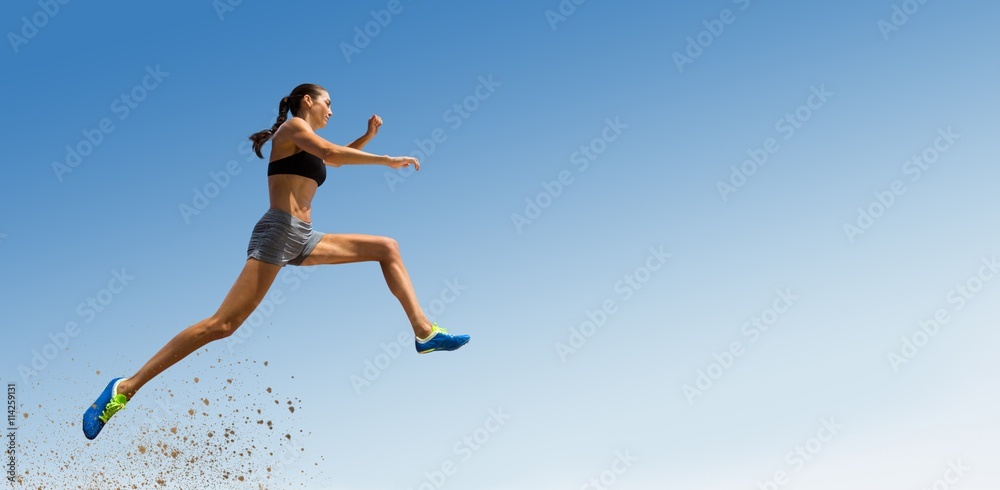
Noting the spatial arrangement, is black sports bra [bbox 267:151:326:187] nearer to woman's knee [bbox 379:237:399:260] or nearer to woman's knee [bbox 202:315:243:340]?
woman's knee [bbox 379:237:399:260]

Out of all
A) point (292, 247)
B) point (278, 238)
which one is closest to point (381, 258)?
point (292, 247)

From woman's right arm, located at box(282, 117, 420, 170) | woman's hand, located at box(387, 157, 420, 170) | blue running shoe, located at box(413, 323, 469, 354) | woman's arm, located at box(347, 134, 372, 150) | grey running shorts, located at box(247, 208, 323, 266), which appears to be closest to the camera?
woman's hand, located at box(387, 157, 420, 170)

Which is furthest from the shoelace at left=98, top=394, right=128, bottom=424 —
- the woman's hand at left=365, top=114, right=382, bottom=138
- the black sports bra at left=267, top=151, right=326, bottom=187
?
the woman's hand at left=365, top=114, right=382, bottom=138

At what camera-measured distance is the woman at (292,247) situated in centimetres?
657

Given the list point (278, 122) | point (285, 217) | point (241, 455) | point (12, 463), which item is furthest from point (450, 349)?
A: point (12, 463)

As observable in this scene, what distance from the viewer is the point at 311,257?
6.81 metres

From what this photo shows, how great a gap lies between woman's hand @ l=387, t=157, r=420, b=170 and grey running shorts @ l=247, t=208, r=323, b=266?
888 millimetres

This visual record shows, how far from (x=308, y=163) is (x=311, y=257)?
0.69 metres

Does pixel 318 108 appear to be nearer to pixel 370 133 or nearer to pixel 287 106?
pixel 287 106

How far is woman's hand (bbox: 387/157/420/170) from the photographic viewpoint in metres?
6.25

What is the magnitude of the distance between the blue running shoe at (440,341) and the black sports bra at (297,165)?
4.70 ft

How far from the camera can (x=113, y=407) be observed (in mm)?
6867

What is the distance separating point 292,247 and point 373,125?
145cm

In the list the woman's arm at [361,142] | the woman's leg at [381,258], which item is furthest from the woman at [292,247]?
the woman's arm at [361,142]
